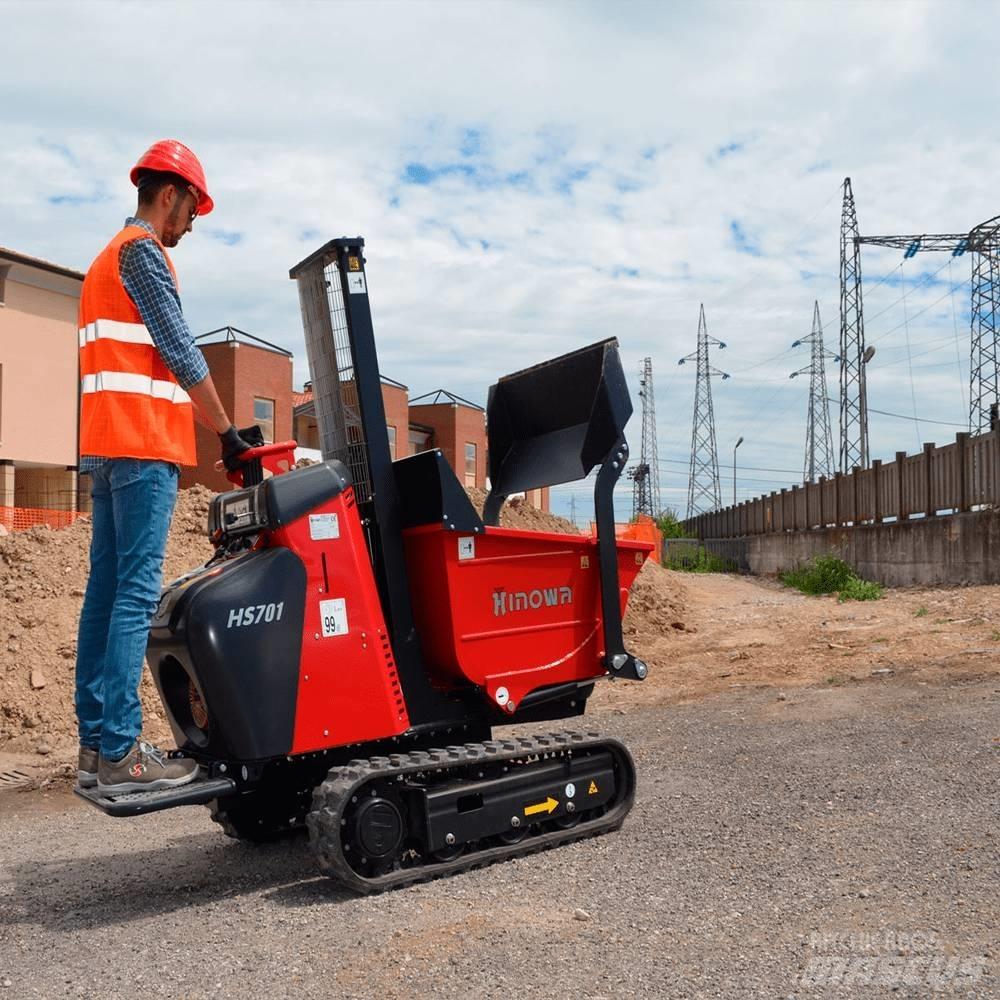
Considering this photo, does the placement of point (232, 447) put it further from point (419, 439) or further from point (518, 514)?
point (419, 439)

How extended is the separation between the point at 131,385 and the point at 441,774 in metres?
1.98

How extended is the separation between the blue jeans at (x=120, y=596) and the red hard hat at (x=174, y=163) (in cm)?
113

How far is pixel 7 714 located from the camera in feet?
32.1

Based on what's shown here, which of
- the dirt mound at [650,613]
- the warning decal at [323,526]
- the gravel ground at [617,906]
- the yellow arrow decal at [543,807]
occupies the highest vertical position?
the warning decal at [323,526]

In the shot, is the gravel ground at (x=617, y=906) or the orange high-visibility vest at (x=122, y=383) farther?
the orange high-visibility vest at (x=122, y=383)

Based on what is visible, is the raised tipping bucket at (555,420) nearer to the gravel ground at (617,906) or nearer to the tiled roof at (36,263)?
the gravel ground at (617,906)

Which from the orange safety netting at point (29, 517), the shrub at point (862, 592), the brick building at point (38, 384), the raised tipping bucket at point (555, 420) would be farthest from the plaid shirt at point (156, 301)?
the brick building at point (38, 384)

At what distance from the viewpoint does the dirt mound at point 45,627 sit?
9.67m

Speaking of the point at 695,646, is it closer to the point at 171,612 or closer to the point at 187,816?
the point at 187,816

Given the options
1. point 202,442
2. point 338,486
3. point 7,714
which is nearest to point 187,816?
point 338,486

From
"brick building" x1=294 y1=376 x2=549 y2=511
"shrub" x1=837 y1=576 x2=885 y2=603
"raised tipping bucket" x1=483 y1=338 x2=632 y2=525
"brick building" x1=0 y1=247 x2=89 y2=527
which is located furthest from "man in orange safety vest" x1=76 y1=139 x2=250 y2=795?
"brick building" x1=294 y1=376 x2=549 y2=511

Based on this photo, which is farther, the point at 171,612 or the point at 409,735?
the point at 409,735

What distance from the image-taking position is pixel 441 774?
456cm

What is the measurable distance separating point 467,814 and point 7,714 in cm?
679
